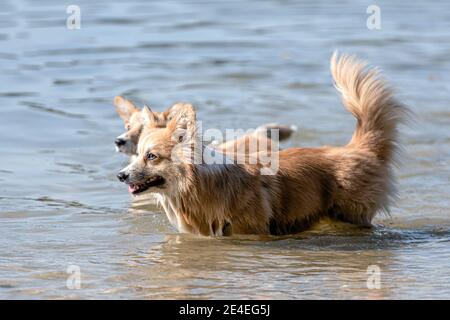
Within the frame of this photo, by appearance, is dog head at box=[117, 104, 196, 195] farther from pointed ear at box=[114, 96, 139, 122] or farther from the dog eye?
pointed ear at box=[114, 96, 139, 122]

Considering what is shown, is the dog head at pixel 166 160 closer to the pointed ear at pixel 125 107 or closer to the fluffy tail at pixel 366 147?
the fluffy tail at pixel 366 147

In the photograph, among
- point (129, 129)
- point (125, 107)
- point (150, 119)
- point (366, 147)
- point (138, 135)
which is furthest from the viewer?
point (125, 107)

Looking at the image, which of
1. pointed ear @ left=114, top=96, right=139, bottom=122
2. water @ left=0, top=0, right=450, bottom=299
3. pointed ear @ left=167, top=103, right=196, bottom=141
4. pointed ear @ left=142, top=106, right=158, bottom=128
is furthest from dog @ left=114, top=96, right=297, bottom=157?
pointed ear @ left=167, top=103, right=196, bottom=141

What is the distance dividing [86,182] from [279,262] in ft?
10.1

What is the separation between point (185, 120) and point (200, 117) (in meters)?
4.90

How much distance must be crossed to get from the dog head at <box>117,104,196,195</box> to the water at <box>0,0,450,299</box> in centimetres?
50

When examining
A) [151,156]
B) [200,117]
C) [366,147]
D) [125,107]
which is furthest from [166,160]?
[200,117]

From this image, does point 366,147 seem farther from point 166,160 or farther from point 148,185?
point 148,185

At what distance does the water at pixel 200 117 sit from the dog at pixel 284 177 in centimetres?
18

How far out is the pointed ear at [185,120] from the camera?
7.05m

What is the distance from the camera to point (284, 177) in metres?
7.57

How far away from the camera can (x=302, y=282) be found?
638 cm
